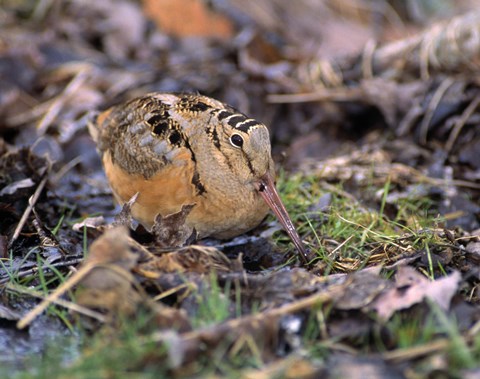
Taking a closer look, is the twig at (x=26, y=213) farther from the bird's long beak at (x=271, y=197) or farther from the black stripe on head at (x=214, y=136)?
the bird's long beak at (x=271, y=197)

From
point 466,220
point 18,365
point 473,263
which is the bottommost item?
point 466,220

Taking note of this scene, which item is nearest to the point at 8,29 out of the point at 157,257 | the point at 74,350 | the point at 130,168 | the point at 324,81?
the point at 324,81

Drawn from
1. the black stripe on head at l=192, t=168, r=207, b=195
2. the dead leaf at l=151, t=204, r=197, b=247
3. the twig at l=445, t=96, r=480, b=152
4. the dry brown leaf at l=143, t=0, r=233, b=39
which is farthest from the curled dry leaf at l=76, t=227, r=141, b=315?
the dry brown leaf at l=143, t=0, r=233, b=39

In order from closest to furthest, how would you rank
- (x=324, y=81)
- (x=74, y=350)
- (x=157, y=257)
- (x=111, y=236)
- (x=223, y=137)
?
(x=74, y=350), (x=111, y=236), (x=157, y=257), (x=223, y=137), (x=324, y=81)

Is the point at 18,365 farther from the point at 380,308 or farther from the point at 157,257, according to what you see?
the point at 380,308

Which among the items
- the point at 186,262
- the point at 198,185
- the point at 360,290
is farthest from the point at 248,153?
the point at 360,290

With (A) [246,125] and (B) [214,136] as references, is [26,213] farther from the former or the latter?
(A) [246,125]
